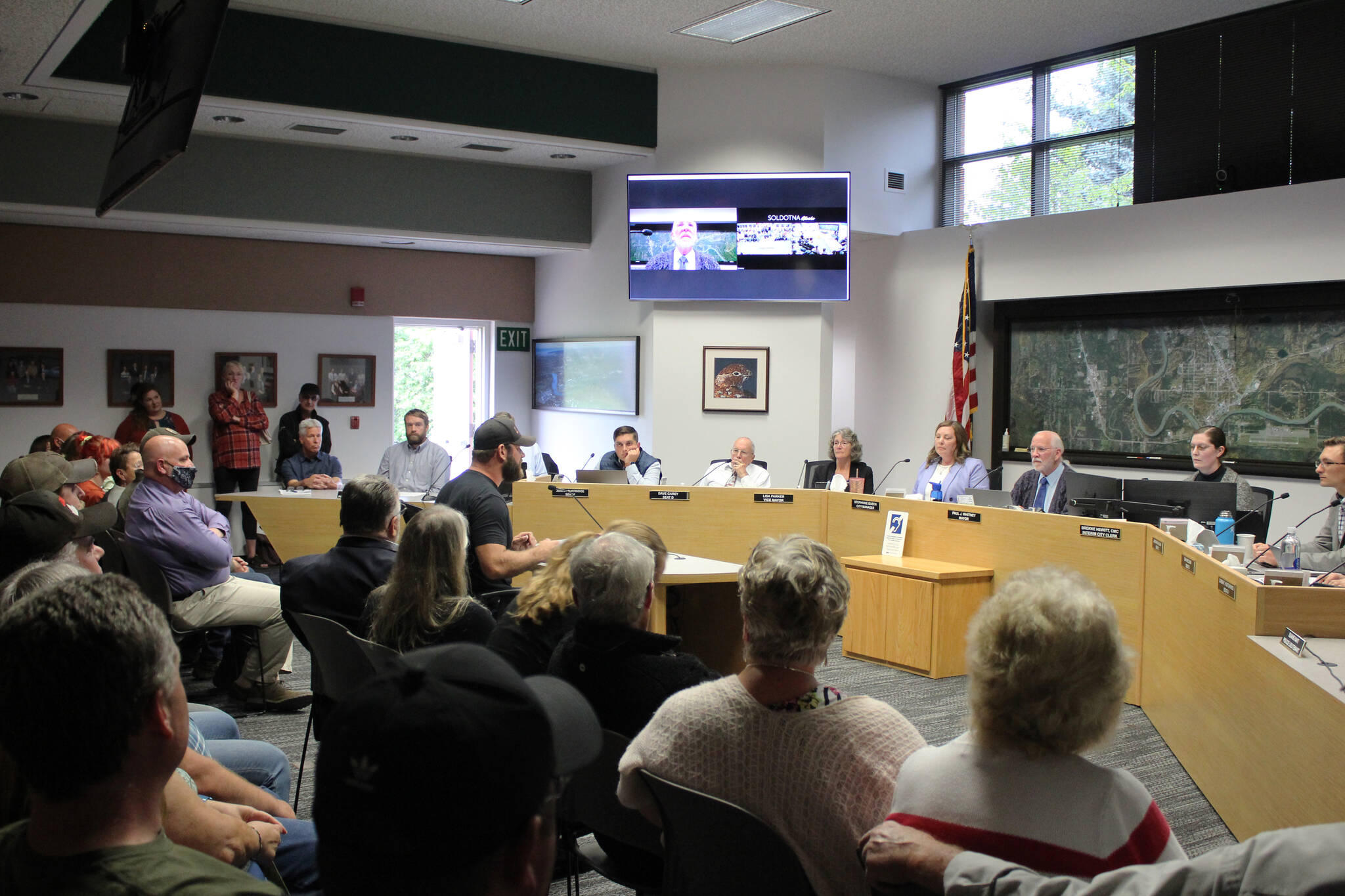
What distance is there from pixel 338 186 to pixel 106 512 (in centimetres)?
542

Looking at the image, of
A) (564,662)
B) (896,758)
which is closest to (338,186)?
(564,662)

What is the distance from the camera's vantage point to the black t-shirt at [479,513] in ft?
14.7

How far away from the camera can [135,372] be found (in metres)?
9.05

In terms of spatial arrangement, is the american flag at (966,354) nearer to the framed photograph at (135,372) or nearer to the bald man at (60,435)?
the bald man at (60,435)

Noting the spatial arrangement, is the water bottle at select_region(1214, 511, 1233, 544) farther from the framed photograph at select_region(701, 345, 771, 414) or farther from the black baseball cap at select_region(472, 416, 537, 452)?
the framed photograph at select_region(701, 345, 771, 414)

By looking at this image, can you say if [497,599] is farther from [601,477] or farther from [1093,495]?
[1093,495]

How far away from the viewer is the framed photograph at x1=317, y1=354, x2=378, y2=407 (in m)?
9.91

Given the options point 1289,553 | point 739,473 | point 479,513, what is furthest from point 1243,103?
point 479,513

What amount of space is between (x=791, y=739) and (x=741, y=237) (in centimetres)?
688

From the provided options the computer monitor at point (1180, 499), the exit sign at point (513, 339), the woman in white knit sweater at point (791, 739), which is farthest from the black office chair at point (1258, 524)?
the exit sign at point (513, 339)

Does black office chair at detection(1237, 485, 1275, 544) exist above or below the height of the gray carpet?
above

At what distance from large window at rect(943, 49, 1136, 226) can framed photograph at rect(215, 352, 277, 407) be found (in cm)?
625

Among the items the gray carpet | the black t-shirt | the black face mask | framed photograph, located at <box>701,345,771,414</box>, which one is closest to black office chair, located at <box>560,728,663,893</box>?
the gray carpet

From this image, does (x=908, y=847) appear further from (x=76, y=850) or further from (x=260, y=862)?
(x=260, y=862)
